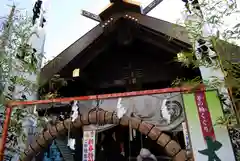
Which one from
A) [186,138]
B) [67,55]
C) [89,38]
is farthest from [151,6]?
[186,138]

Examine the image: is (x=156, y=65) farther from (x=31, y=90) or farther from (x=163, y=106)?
(x=31, y=90)

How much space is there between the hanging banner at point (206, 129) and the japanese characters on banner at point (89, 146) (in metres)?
1.87

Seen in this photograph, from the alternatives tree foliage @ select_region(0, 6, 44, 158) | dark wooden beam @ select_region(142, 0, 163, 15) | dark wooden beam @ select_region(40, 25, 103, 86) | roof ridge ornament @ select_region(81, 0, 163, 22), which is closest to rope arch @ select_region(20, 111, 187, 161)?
tree foliage @ select_region(0, 6, 44, 158)

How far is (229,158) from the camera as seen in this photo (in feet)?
12.2

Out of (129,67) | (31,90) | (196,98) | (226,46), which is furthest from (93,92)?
(226,46)

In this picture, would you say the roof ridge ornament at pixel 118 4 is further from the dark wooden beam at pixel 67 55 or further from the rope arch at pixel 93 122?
the rope arch at pixel 93 122

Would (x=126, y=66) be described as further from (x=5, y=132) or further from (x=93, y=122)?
(x=5, y=132)

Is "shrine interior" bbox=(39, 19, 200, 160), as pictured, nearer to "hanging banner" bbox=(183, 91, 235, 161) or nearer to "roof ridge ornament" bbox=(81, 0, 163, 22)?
"roof ridge ornament" bbox=(81, 0, 163, 22)

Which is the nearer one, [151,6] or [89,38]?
[89,38]

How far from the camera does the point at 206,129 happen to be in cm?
399

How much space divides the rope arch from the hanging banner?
425mm

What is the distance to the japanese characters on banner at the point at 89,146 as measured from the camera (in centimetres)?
461

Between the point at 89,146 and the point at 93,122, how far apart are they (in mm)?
470

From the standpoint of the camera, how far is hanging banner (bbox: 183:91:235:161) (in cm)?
379
